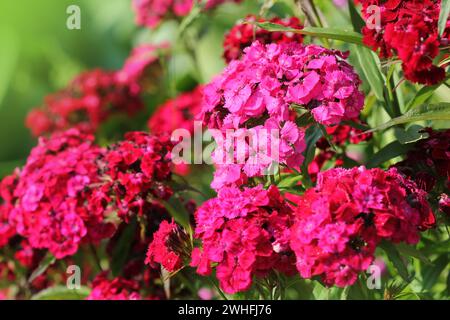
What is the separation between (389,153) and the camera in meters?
2.06

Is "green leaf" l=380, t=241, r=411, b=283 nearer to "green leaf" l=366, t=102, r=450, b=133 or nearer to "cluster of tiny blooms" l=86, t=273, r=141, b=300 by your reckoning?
"green leaf" l=366, t=102, r=450, b=133

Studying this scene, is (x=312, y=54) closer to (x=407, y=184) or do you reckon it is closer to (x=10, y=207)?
(x=407, y=184)

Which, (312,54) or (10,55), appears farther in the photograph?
(10,55)

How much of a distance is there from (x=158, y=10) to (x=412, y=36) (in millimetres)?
2028

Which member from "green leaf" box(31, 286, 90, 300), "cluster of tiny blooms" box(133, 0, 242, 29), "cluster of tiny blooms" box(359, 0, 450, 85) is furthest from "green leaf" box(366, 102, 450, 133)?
"cluster of tiny blooms" box(133, 0, 242, 29)

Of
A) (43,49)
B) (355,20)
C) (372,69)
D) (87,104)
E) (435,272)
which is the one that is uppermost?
(43,49)

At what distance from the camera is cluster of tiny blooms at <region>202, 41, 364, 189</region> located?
1.83 meters

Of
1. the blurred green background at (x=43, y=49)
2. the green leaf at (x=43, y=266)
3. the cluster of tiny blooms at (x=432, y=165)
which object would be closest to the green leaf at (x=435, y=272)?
the cluster of tiny blooms at (x=432, y=165)

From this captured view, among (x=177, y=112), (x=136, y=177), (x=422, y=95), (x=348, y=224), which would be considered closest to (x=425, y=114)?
(x=422, y=95)

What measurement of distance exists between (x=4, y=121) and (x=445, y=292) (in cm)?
358

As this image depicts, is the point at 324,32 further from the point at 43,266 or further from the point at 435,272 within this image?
the point at 43,266

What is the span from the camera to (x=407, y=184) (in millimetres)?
1754
